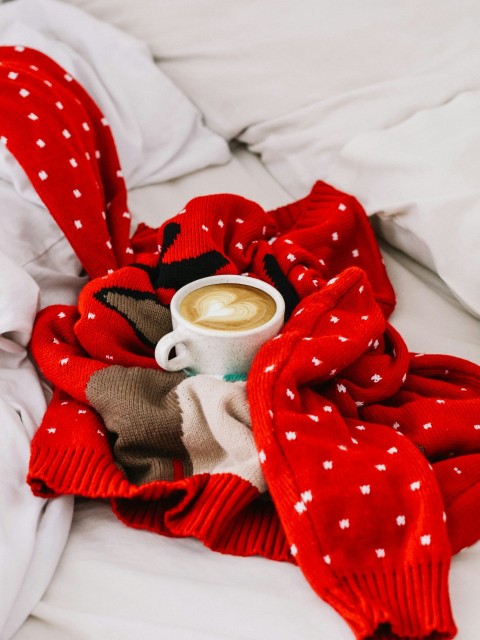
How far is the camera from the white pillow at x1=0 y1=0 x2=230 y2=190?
116cm

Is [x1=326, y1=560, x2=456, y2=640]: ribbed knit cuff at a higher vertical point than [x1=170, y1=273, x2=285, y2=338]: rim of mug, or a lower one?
lower

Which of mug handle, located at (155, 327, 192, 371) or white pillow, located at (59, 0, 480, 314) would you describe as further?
white pillow, located at (59, 0, 480, 314)

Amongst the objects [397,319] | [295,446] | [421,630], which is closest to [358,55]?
[397,319]

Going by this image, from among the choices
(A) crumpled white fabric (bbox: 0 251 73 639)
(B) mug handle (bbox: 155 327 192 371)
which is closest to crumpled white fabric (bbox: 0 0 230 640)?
(A) crumpled white fabric (bbox: 0 251 73 639)

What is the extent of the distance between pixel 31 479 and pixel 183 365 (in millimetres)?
176

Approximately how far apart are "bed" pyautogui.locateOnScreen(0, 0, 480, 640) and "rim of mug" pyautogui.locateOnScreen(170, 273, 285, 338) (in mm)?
165

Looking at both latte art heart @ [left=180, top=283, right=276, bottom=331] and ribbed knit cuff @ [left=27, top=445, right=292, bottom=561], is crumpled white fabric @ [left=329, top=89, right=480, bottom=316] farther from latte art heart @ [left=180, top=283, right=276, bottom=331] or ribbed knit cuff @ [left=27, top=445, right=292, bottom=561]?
ribbed knit cuff @ [left=27, top=445, right=292, bottom=561]

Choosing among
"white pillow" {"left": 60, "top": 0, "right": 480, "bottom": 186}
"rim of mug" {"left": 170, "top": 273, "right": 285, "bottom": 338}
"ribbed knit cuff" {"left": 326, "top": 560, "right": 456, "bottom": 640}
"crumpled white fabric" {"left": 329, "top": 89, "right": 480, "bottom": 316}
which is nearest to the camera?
"ribbed knit cuff" {"left": 326, "top": 560, "right": 456, "bottom": 640}

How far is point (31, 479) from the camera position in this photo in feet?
2.13

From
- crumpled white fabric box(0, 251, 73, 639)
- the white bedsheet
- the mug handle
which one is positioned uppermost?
the mug handle

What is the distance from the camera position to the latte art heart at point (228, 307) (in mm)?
728

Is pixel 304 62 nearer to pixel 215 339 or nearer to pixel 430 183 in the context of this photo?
pixel 430 183

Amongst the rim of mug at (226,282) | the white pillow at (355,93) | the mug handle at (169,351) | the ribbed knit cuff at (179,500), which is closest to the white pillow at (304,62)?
the white pillow at (355,93)

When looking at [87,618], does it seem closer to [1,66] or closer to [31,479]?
[31,479]
